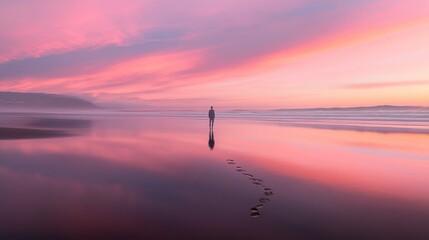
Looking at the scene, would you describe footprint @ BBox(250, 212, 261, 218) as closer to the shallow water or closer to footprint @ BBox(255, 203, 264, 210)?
the shallow water

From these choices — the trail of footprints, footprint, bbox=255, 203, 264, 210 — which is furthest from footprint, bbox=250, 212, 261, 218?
footprint, bbox=255, 203, 264, 210

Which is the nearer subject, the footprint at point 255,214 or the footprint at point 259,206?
the footprint at point 255,214

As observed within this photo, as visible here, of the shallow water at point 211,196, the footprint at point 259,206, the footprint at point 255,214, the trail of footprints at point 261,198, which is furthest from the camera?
the footprint at point 259,206

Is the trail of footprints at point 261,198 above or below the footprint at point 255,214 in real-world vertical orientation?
above

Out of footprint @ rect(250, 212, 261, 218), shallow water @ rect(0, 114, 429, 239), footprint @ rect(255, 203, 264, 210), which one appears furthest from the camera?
footprint @ rect(255, 203, 264, 210)

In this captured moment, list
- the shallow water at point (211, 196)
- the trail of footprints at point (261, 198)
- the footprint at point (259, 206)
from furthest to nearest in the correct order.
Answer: the footprint at point (259, 206)
the trail of footprints at point (261, 198)
the shallow water at point (211, 196)

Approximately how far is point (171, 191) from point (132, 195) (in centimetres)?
92

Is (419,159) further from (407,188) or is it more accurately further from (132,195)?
(132,195)

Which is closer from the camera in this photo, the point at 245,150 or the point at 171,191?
the point at 171,191

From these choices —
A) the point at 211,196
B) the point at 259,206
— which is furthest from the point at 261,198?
the point at 211,196

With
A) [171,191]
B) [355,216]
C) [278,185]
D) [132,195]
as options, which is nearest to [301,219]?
[355,216]

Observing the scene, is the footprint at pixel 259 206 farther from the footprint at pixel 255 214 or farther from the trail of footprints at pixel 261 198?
the footprint at pixel 255 214

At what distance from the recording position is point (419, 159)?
13.2 meters

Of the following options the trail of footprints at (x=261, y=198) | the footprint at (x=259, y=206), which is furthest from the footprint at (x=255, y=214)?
the footprint at (x=259, y=206)
